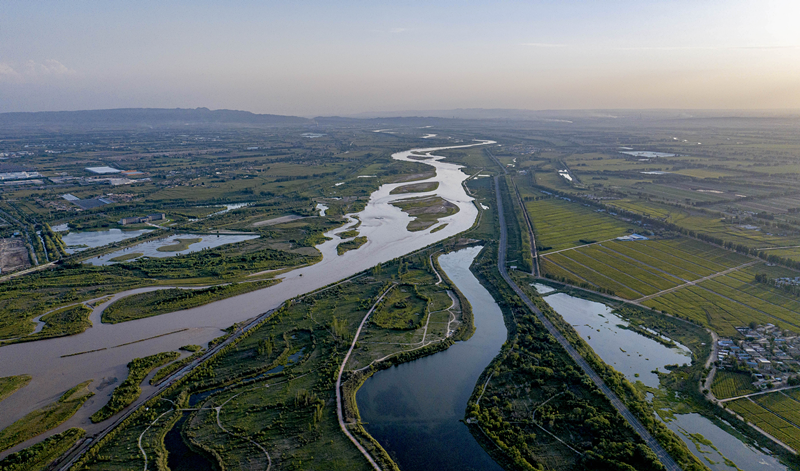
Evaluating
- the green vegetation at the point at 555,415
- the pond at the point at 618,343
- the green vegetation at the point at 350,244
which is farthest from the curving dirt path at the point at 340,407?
the green vegetation at the point at 350,244

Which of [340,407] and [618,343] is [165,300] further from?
[618,343]

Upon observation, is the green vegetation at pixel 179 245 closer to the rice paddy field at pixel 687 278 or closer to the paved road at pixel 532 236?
the paved road at pixel 532 236

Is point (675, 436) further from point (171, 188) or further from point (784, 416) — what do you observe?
point (171, 188)

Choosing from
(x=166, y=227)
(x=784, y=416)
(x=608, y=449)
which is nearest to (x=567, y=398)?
(x=608, y=449)

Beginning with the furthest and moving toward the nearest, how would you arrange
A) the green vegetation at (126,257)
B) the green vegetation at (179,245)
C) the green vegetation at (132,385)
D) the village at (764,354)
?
the green vegetation at (179,245) → the green vegetation at (126,257) → the village at (764,354) → the green vegetation at (132,385)

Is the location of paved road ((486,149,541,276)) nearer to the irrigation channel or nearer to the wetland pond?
the wetland pond

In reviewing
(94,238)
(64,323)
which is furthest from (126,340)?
(94,238)
